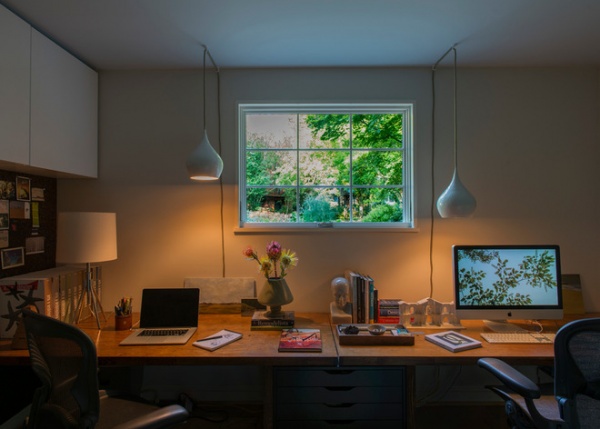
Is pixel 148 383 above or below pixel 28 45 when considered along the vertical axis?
below

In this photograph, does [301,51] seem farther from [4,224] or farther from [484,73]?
[4,224]

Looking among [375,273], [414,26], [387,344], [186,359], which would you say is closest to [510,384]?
[387,344]

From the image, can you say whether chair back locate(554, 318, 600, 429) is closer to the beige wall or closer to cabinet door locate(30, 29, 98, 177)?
the beige wall

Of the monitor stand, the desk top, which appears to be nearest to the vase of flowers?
the desk top

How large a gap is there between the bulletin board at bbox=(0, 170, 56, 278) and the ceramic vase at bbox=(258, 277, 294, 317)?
138 cm

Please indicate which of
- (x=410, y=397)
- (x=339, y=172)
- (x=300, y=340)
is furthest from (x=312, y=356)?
(x=339, y=172)

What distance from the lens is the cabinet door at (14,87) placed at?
149cm

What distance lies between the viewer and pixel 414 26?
67.5 inches

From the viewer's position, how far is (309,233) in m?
2.21

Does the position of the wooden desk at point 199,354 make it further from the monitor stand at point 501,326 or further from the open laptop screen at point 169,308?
the monitor stand at point 501,326

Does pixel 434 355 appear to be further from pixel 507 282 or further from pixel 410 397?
pixel 507 282

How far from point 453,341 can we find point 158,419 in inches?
52.7

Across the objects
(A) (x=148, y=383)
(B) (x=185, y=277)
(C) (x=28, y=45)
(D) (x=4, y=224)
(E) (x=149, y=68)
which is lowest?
(A) (x=148, y=383)

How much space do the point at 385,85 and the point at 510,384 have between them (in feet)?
5.89
